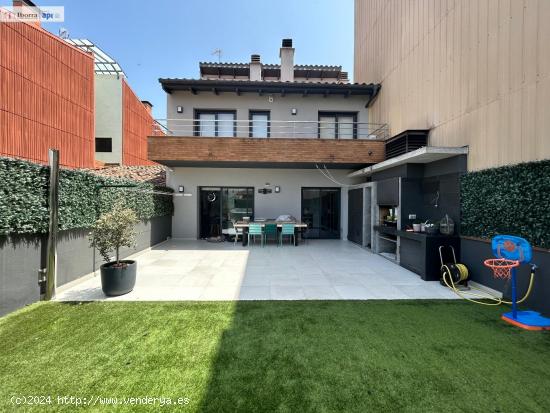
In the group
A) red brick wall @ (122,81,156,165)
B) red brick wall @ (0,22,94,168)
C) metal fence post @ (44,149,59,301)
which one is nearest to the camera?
metal fence post @ (44,149,59,301)

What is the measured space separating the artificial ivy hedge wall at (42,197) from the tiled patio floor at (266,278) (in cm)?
152

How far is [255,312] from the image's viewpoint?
4.19 m

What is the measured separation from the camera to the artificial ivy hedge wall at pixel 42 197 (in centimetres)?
397

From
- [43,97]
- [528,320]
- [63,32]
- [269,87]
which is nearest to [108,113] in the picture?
[63,32]

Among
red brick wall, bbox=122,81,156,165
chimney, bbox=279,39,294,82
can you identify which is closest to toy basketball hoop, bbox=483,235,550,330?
chimney, bbox=279,39,294,82

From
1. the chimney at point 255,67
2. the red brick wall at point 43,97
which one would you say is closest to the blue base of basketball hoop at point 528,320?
the chimney at point 255,67

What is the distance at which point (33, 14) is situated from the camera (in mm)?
11820

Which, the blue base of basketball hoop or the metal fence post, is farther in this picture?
the metal fence post

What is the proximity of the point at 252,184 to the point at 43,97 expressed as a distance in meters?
10.5

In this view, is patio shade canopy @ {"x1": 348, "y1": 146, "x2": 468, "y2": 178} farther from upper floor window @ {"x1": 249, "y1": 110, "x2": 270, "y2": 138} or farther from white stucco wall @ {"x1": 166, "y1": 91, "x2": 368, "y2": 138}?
upper floor window @ {"x1": 249, "y1": 110, "x2": 270, "y2": 138}

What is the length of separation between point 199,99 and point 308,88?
511 cm

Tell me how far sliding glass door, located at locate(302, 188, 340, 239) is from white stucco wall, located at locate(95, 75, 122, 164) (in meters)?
13.2

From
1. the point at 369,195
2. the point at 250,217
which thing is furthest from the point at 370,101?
the point at 250,217

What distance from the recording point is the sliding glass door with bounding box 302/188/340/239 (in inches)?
492
